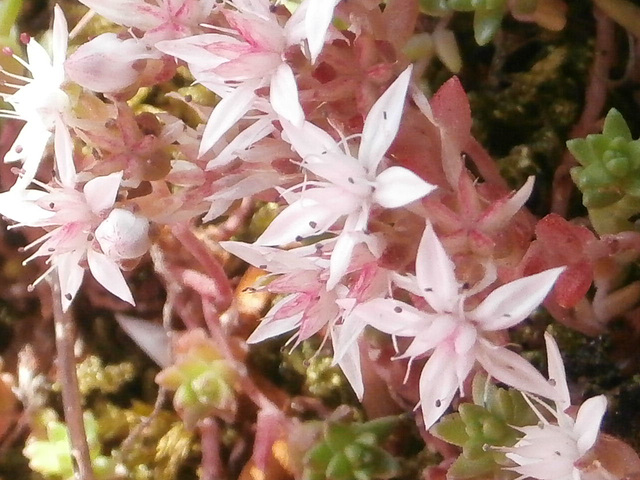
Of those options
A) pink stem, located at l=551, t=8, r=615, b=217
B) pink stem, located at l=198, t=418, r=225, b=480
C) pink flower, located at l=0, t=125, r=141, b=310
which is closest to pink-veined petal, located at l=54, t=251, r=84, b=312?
pink flower, located at l=0, t=125, r=141, b=310

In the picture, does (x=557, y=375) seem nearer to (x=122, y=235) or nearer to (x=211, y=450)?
(x=122, y=235)

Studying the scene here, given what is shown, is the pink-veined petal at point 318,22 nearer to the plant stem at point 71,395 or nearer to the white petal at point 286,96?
the white petal at point 286,96

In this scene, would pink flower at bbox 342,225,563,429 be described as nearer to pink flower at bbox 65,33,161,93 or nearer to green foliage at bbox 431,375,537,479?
green foliage at bbox 431,375,537,479

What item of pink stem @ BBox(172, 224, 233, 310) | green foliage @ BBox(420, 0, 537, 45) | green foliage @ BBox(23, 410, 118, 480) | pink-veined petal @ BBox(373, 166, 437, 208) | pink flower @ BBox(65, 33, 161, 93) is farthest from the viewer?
green foliage @ BBox(23, 410, 118, 480)

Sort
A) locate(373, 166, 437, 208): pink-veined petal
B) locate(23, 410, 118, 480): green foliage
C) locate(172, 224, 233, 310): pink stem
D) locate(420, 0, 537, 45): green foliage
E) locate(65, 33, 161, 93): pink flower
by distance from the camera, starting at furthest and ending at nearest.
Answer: locate(23, 410, 118, 480): green foliage < locate(172, 224, 233, 310): pink stem < locate(420, 0, 537, 45): green foliage < locate(65, 33, 161, 93): pink flower < locate(373, 166, 437, 208): pink-veined petal

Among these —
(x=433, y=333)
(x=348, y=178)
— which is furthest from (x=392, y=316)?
(x=348, y=178)

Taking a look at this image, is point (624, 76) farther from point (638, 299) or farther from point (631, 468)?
point (631, 468)

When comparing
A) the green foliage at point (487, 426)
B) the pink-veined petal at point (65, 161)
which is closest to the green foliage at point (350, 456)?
the green foliage at point (487, 426)
